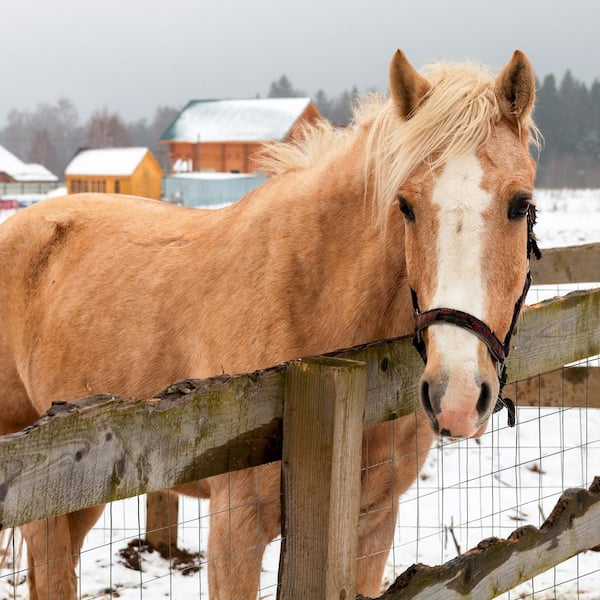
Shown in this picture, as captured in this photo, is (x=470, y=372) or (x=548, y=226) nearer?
(x=470, y=372)

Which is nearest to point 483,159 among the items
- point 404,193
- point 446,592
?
point 404,193

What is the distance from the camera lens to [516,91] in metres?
2.49

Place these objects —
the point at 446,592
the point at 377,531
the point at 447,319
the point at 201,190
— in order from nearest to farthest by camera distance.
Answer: the point at 447,319 < the point at 446,592 < the point at 377,531 < the point at 201,190

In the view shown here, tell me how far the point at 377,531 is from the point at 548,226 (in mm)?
18331

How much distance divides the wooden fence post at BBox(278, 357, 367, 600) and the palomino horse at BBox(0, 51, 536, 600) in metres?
0.28

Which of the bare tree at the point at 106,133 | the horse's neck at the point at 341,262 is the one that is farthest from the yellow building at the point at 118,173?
the bare tree at the point at 106,133

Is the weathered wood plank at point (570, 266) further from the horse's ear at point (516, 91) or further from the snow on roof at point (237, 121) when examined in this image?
the snow on roof at point (237, 121)

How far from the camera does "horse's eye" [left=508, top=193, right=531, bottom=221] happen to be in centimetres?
224

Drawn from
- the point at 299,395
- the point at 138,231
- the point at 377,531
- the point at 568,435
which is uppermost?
the point at 138,231

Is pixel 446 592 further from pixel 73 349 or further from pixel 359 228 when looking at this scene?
pixel 73 349

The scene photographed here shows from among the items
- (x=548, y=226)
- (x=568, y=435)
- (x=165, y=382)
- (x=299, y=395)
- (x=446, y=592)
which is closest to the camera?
(x=299, y=395)

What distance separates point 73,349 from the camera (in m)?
3.62

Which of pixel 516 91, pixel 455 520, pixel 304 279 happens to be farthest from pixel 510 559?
pixel 455 520

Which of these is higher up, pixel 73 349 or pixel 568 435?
pixel 73 349
